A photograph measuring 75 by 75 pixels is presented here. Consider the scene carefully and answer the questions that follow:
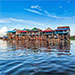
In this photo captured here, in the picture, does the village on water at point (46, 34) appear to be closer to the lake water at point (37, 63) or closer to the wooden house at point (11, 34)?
the wooden house at point (11, 34)

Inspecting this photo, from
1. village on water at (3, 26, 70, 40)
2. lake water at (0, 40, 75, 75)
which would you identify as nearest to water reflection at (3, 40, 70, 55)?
lake water at (0, 40, 75, 75)

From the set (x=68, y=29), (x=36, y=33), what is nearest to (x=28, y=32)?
(x=36, y=33)

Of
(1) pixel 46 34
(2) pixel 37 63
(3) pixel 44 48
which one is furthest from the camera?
(1) pixel 46 34

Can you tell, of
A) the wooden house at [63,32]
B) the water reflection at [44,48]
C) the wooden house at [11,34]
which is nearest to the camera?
the water reflection at [44,48]

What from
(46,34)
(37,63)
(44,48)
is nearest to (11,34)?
(46,34)

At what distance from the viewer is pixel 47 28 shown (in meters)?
49.2

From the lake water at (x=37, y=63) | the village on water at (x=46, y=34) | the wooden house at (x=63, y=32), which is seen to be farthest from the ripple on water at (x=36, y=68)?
the wooden house at (x=63, y=32)

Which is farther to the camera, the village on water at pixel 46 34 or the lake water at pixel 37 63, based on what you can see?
the village on water at pixel 46 34

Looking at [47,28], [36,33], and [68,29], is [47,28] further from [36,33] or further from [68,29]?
[68,29]

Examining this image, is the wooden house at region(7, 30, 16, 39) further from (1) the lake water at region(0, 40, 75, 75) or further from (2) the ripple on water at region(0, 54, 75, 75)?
(2) the ripple on water at region(0, 54, 75, 75)

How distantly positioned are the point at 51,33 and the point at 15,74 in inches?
1783

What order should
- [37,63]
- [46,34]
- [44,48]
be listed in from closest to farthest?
[37,63] < [44,48] < [46,34]

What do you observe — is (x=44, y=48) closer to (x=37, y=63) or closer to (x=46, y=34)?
(x=37, y=63)

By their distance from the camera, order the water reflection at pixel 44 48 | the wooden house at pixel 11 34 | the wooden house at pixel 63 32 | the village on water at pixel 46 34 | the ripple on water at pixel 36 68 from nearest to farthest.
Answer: the ripple on water at pixel 36 68 < the water reflection at pixel 44 48 < the village on water at pixel 46 34 < the wooden house at pixel 63 32 < the wooden house at pixel 11 34
